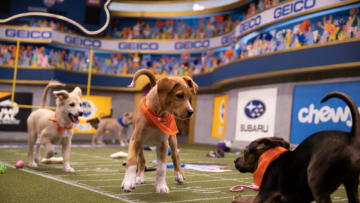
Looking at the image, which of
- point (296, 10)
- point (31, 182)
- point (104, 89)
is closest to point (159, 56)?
point (104, 89)

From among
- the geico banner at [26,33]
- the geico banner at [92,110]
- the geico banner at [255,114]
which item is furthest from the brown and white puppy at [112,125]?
the geico banner at [26,33]

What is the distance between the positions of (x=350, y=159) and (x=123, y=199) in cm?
274

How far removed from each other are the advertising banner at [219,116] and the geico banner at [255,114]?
91.0 inches

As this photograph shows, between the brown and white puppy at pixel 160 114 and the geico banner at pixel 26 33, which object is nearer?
the brown and white puppy at pixel 160 114

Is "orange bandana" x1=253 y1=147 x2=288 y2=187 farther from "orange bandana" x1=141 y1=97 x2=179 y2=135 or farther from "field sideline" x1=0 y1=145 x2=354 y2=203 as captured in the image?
"orange bandana" x1=141 y1=97 x2=179 y2=135

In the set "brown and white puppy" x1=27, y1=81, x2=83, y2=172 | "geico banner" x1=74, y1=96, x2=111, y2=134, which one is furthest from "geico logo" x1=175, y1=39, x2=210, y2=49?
"brown and white puppy" x1=27, y1=81, x2=83, y2=172

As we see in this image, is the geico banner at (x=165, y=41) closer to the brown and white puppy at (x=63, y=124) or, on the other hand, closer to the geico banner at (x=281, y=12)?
the geico banner at (x=281, y=12)

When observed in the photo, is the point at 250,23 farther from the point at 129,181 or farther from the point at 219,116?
the point at 129,181

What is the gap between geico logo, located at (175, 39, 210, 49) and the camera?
22.8 metres

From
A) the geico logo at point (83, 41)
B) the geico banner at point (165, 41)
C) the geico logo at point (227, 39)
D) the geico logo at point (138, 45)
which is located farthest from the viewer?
the geico logo at point (138, 45)

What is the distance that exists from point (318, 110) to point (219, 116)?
25.4 ft

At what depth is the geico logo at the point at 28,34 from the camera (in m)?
21.1

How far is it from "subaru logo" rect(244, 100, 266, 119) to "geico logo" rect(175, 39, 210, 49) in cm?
708

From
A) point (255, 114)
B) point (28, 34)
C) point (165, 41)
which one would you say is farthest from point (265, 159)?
point (165, 41)
